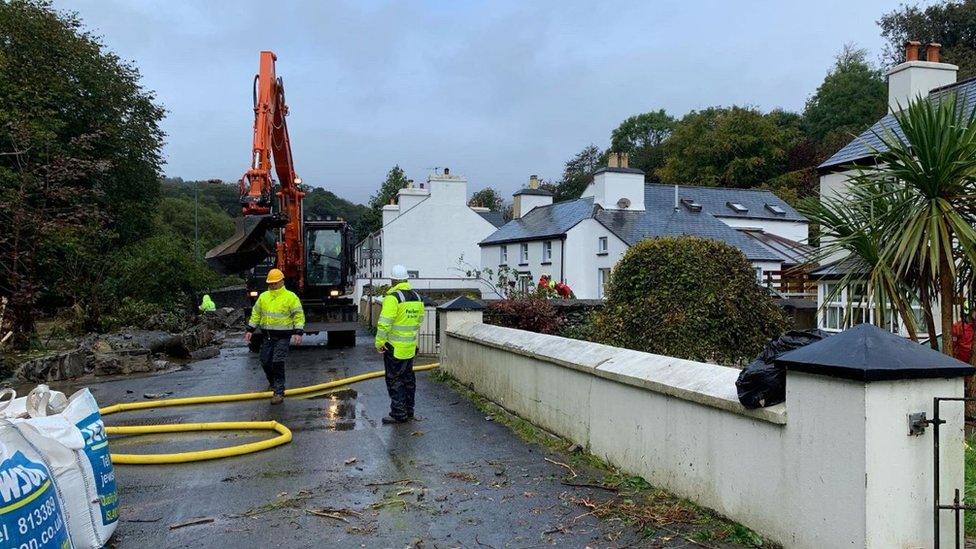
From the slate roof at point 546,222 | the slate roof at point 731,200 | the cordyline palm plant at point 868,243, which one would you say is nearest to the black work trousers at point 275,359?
the cordyline palm plant at point 868,243

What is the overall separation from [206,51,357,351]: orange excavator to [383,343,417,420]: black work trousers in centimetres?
626

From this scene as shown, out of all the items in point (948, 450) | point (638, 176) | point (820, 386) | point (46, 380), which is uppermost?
point (638, 176)

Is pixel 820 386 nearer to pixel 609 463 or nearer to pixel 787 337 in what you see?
pixel 787 337

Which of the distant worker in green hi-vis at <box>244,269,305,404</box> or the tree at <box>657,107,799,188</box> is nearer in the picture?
the distant worker in green hi-vis at <box>244,269,305,404</box>

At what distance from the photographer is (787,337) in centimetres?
448

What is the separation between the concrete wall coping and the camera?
14.5 feet

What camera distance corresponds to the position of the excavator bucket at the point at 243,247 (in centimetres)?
1484

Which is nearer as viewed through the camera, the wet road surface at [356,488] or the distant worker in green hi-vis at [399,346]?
the wet road surface at [356,488]

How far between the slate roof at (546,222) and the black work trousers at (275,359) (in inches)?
1005

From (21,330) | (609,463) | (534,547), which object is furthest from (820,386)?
(21,330)

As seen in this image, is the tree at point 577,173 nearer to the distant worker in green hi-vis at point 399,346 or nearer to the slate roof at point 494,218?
the slate roof at point 494,218

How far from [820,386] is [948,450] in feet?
2.29

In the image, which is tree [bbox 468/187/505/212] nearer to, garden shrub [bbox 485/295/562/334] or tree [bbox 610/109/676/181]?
tree [bbox 610/109/676/181]

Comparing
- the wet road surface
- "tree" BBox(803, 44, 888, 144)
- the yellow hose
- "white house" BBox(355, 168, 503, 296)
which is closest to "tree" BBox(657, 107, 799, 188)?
"tree" BBox(803, 44, 888, 144)
